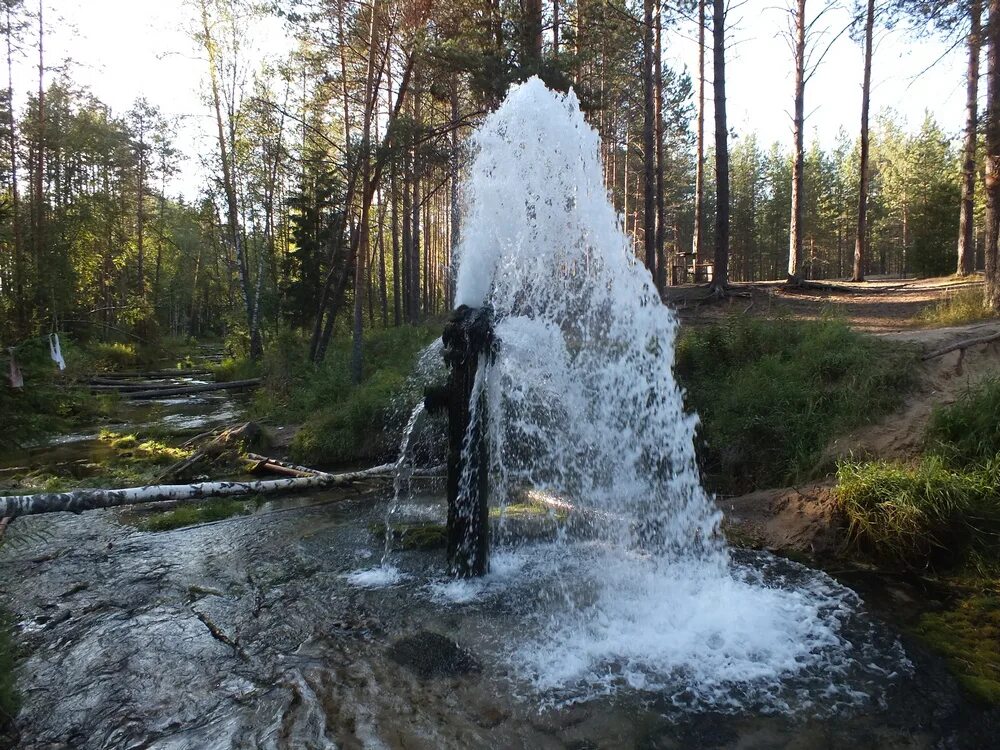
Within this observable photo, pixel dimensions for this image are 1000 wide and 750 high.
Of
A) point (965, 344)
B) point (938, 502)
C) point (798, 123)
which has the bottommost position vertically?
point (938, 502)

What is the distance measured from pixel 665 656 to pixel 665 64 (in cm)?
1797

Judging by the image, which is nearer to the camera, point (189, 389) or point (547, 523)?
point (547, 523)

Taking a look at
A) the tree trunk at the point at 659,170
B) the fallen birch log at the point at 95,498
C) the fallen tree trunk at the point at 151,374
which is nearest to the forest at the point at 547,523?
the fallen birch log at the point at 95,498

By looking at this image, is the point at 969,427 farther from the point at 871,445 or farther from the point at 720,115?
the point at 720,115

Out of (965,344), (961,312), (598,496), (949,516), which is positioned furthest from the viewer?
(961,312)

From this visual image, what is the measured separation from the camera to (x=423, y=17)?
43.7 ft

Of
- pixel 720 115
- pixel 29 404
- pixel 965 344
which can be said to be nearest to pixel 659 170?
pixel 720 115

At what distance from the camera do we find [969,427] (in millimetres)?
5684

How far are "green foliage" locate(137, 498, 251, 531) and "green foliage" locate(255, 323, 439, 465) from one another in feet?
7.19

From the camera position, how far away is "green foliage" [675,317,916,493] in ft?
22.6

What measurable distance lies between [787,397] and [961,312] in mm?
3905

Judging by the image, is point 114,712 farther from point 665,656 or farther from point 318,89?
point 318,89

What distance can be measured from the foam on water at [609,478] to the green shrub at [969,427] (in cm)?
200

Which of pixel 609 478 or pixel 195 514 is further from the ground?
pixel 609 478
